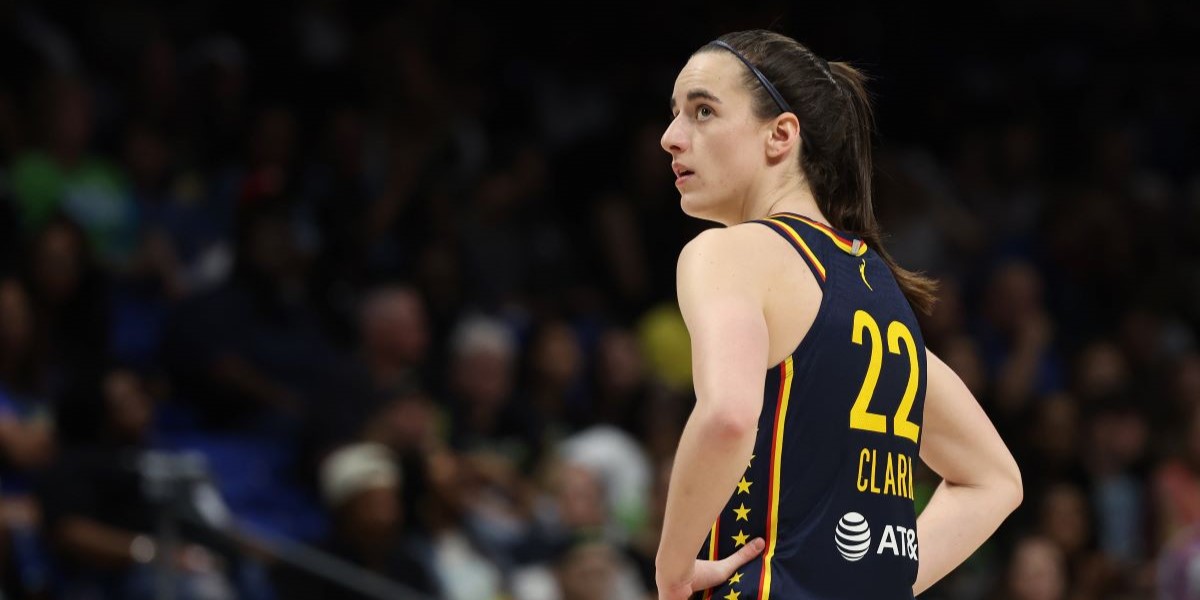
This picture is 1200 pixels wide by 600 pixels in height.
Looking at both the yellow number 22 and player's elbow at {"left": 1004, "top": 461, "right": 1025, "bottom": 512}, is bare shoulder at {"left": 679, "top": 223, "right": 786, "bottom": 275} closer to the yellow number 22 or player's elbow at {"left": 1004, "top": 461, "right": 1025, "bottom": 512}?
the yellow number 22

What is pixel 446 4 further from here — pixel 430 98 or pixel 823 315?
pixel 823 315

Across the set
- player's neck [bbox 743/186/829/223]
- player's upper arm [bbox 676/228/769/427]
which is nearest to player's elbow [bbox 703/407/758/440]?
player's upper arm [bbox 676/228/769/427]

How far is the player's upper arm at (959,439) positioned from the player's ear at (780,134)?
527 millimetres

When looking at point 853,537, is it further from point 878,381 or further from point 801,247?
point 801,247

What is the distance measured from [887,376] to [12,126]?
20.6 ft

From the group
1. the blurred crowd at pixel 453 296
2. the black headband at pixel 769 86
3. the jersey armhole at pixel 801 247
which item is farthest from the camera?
the blurred crowd at pixel 453 296

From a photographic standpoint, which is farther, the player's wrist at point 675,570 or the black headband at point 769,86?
the black headband at point 769,86

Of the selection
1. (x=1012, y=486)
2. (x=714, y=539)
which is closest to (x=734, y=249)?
(x=714, y=539)

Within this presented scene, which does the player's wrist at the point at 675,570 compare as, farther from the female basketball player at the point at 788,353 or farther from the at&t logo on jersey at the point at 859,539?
the at&t logo on jersey at the point at 859,539

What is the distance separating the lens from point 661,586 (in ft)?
9.40

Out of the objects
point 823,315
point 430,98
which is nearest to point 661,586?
point 823,315

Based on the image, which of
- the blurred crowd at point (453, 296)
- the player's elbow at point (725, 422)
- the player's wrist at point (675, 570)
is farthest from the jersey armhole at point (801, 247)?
the blurred crowd at point (453, 296)

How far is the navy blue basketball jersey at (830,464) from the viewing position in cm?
286

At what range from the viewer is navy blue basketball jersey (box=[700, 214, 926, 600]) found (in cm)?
286
